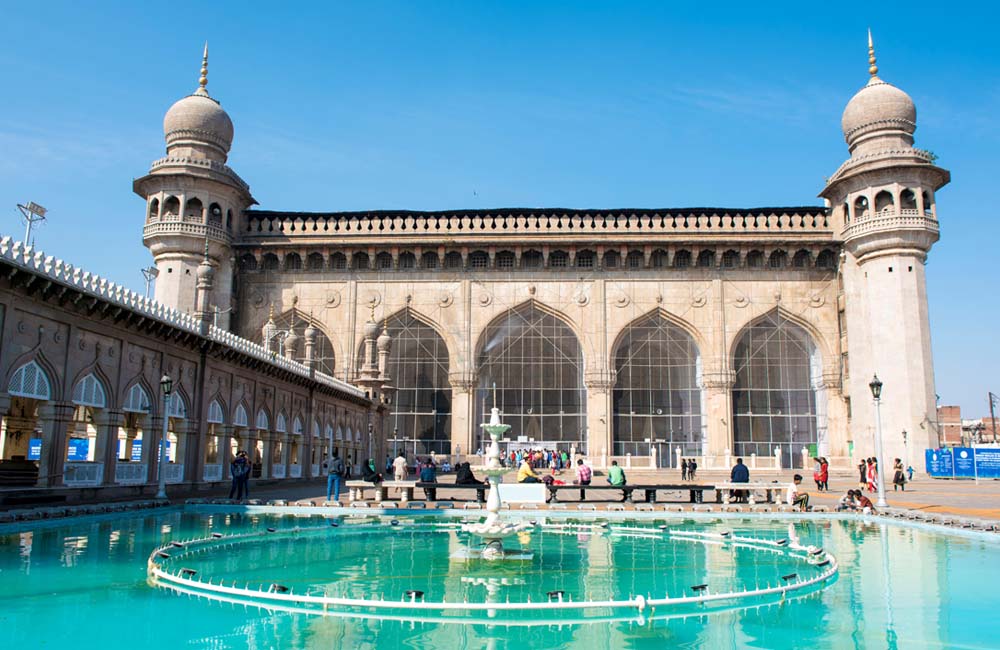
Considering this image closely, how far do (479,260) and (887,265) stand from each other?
55.7 ft

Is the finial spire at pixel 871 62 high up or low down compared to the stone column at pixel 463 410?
up

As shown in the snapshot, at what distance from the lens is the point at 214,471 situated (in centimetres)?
1911

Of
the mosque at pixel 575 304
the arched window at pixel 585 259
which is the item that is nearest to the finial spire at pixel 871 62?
the mosque at pixel 575 304

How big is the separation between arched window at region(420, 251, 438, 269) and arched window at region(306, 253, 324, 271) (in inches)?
184

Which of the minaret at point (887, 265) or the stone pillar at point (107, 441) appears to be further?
the minaret at point (887, 265)

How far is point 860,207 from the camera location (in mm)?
33594

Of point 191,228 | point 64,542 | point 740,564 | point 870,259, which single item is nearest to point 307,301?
point 191,228

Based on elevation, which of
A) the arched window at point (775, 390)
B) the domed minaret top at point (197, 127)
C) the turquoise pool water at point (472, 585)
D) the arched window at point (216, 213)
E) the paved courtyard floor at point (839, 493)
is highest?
the domed minaret top at point (197, 127)

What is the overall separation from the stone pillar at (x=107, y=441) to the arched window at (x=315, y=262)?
2188cm

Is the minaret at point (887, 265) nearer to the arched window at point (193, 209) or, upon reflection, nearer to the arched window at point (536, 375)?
the arched window at point (536, 375)

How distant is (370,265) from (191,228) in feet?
25.1

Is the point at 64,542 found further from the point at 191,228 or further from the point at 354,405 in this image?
the point at 191,228

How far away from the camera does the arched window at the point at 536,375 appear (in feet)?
116

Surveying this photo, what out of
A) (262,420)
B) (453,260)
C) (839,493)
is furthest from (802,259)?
(262,420)
